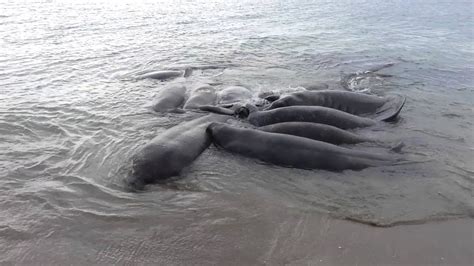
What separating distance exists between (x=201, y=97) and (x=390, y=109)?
411 cm

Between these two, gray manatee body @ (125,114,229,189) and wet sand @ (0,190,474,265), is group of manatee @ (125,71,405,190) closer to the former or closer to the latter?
gray manatee body @ (125,114,229,189)

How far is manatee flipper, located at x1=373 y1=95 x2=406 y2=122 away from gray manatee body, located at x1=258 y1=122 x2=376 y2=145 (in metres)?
1.24

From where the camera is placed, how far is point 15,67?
11.4 meters

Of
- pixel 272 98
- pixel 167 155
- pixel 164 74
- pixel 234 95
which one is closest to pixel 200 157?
pixel 167 155

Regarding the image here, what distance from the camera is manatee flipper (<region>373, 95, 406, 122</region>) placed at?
8.09 m

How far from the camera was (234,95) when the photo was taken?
9.38 metres

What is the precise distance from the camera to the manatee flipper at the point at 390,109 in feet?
26.6

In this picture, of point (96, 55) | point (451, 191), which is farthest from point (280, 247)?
point (96, 55)

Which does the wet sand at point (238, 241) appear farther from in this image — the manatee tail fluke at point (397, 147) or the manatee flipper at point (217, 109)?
Answer: the manatee flipper at point (217, 109)

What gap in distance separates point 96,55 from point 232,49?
480 centimetres

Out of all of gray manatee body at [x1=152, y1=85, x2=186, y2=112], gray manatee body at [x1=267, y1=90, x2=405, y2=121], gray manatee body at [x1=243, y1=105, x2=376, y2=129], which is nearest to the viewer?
gray manatee body at [x1=243, y1=105, x2=376, y2=129]

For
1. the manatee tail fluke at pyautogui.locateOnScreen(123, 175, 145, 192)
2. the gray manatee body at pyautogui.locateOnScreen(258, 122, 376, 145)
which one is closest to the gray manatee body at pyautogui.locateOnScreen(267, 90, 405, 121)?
the gray manatee body at pyautogui.locateOnScreen(258, 122, 376, 145)

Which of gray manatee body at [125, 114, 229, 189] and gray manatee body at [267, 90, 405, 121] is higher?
gray manatee body at [125, 114, 229, 189]

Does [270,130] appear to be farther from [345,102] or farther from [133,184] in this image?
[133,184]
